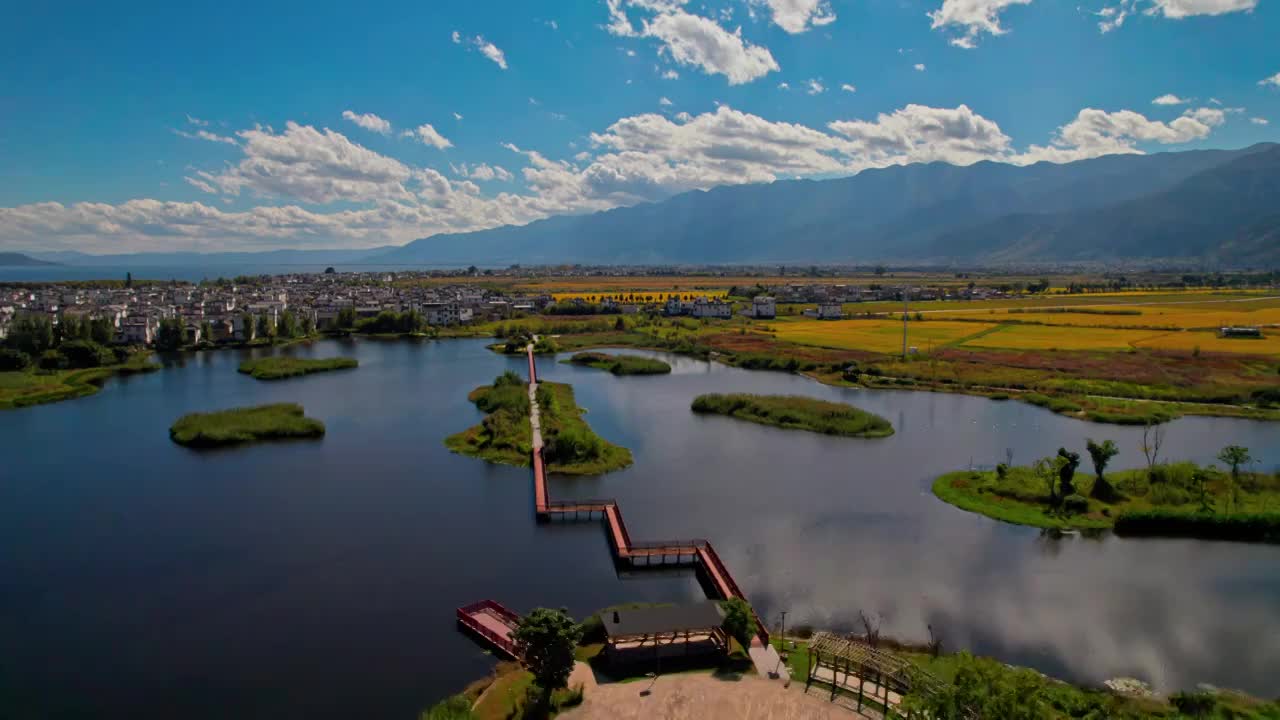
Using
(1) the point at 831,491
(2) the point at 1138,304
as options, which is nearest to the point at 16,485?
(1) the point at 831,491

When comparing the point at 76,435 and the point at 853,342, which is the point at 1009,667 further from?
the point at 853,342

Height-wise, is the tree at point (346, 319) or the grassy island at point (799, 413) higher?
the tree at point (346, 319)

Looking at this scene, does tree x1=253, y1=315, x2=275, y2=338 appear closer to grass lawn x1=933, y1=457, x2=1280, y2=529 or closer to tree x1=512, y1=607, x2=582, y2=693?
grass lawn x1=933, y1=457, x2=1280, y2=529

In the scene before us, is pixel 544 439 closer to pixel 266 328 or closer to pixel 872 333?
pixel 872 333

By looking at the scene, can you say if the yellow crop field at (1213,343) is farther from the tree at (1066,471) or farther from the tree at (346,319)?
the tree at (346,319)

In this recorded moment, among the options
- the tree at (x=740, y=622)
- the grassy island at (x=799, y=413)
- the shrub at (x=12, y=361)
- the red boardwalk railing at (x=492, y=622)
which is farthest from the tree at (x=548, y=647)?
the shrub at (x=12, y=361)

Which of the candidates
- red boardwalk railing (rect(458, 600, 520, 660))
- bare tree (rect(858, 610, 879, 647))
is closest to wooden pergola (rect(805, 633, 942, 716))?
bare tree (rect(858, 610, 879, 647))
